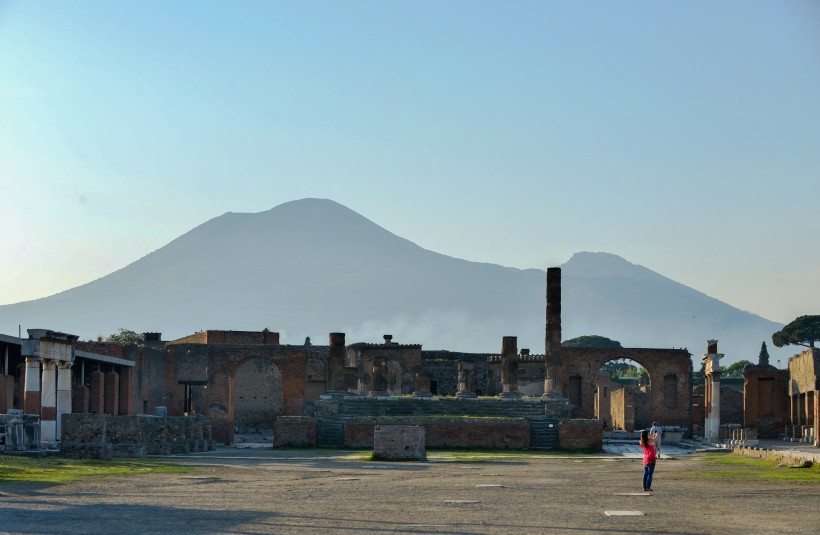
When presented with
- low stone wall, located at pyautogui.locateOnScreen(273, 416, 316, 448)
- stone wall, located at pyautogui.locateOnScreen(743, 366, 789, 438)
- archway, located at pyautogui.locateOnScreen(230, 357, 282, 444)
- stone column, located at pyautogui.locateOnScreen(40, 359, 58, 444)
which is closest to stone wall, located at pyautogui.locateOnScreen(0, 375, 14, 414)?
stone column, located at pyautogui.locateOnScreen(40, 359, 58, 444)

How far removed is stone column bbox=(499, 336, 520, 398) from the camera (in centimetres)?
5178

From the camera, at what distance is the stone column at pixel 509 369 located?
51781 mm

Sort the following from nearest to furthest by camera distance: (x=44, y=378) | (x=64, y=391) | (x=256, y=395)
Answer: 1. (x=44, y=378)
2. (x=64, y=391)
3. (x=256, y=395)

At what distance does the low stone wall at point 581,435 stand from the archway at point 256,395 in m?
23.7

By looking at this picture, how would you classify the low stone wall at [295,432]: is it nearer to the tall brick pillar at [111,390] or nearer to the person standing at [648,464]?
the tall brick pillar at [111,390]

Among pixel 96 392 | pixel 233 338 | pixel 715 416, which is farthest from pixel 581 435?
pixel 233 338

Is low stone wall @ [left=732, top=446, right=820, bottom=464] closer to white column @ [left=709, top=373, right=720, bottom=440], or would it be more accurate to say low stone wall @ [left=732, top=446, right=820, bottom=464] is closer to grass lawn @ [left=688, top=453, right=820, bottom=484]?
grass lawn @ [left=688, top=453, right=820, bottom=484]

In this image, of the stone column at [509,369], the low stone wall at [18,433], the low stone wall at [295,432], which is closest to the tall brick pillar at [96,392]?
the low stone wall at [295,432]

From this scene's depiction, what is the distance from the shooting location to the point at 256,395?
205ft

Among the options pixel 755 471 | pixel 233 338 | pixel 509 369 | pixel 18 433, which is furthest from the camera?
pixel 233 338

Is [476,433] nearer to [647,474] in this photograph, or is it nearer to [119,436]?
[119,436]

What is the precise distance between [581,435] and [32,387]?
17012 mm

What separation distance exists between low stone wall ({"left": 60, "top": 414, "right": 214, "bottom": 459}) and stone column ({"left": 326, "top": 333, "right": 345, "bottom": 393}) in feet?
58.7

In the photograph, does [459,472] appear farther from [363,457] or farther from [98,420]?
[98,420]
